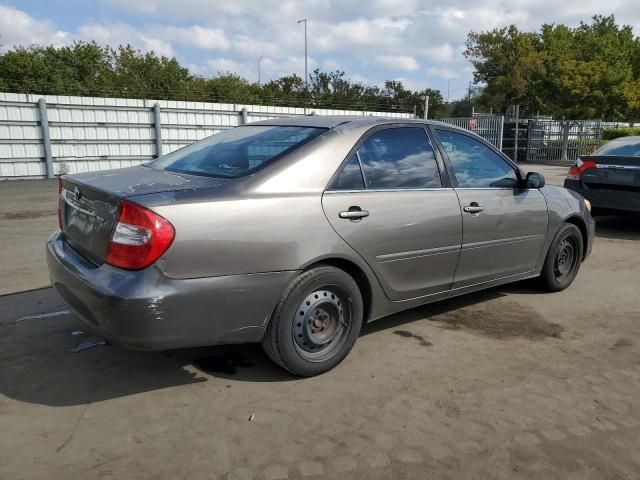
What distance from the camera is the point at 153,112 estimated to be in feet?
55.7

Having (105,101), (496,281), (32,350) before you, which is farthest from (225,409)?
(105,101)

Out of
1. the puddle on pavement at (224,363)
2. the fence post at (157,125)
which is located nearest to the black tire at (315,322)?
the puddle on pavement at (224,363)

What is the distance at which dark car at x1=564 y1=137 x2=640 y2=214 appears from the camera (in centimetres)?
771

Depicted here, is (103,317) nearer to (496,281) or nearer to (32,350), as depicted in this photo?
(32,350)

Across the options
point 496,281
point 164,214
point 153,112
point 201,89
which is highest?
point 201,89

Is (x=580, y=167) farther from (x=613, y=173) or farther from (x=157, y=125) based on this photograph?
(x=157, y=125)

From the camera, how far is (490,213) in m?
4.29

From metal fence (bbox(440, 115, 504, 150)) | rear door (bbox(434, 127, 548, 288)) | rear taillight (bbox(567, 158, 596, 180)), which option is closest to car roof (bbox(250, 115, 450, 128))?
rear door (bbox(434, 127, 548, 288))

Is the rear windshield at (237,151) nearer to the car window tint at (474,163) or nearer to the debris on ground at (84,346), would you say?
the car window tint at (474,163)

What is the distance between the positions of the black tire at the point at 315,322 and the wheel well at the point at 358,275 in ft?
0.20

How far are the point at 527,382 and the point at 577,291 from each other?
2.38m

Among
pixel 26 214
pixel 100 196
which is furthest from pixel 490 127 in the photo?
pixel 100 196

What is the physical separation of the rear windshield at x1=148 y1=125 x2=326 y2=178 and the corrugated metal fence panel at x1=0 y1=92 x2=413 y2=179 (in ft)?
38.1

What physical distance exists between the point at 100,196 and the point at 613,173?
24.2 feet
